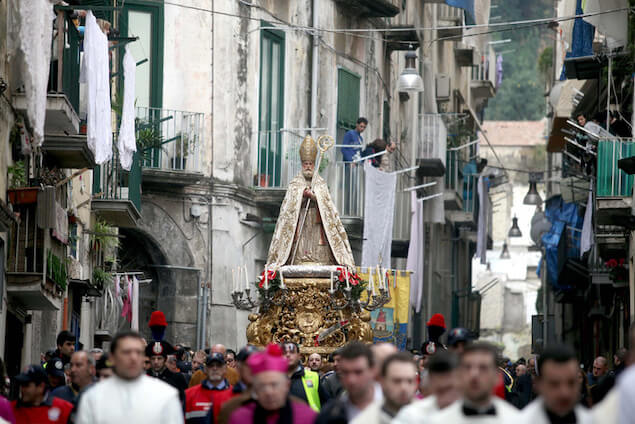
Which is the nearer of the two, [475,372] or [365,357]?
[475,372]

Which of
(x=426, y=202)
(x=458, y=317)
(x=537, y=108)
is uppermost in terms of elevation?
(x=537, y=108)

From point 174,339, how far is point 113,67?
4.55 meters

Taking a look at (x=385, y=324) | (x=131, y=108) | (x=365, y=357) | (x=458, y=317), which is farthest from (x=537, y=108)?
(x=365, y=357)

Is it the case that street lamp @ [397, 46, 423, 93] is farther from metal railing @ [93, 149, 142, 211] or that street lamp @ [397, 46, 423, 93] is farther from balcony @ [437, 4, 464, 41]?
balcony @ [437, 4, 464, 41]

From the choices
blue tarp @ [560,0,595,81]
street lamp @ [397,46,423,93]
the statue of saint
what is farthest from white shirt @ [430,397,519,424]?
street lamp @ [397,46,423,93]

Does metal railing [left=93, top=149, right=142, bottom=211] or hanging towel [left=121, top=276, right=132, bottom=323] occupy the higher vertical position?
metal railing [left=93, top=149, right=142, bottom=211]

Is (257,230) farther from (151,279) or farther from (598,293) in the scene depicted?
(598,293)

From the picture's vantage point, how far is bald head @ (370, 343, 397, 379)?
9203 mm

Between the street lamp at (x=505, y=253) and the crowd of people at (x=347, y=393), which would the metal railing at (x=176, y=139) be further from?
the street lamp at (x=505, y=253)

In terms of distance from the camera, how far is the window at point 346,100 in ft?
98.1

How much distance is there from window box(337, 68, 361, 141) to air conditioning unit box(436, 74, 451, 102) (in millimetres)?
11067

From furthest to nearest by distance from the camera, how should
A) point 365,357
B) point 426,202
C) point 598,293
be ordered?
point 426,202 < point 598,293 < point 365,357

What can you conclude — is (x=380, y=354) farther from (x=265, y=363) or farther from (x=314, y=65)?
(x=314, y=65)

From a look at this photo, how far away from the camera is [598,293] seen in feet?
118
